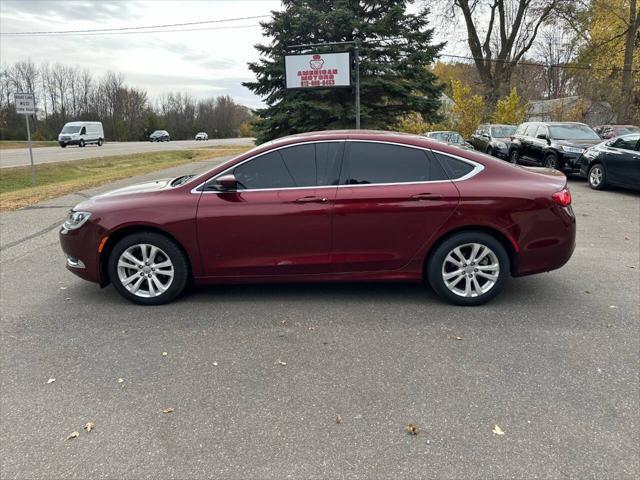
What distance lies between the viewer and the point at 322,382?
3.13 m

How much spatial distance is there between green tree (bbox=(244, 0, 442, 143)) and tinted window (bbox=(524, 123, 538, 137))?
5743 mm

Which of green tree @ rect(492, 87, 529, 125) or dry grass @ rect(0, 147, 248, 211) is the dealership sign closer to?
dry grass @ rect(0, 147, 248, 211)

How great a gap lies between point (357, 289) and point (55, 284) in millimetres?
3334

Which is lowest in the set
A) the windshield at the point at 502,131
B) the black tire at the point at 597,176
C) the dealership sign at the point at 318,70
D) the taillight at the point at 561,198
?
the black tire at the point at 597,176

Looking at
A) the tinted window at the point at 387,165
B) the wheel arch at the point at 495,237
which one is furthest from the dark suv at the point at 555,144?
the tinted window at the point at 387,165

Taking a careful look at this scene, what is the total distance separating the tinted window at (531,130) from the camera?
15.0 m

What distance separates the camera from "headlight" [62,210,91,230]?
446 centimetres

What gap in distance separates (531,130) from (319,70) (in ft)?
26.5

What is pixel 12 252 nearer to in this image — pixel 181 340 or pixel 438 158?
pixel 181 340

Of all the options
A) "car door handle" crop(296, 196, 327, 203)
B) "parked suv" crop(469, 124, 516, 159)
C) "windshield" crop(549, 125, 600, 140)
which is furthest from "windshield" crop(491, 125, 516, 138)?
"car door handle" crop(296, 196, 327, 203)

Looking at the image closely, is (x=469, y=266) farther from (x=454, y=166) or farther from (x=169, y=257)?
(x=169, y=257)

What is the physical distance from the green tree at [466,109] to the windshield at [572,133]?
17.0m

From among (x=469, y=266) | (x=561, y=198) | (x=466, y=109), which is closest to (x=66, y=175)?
(x=469, y=266)

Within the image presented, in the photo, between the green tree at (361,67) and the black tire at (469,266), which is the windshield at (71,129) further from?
the black tire at (469,266)
